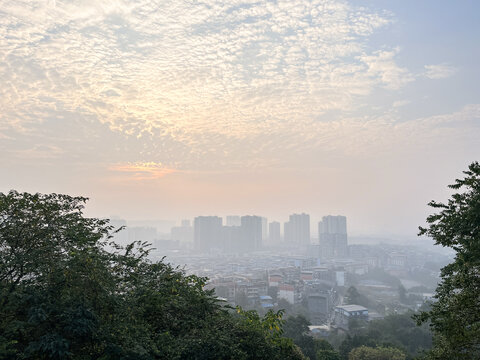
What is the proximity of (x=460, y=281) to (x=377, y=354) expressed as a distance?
11.6 meters

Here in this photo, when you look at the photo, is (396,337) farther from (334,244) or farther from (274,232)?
(274,232)

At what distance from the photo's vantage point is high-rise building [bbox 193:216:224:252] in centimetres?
8713

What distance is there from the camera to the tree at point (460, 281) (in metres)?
4.80

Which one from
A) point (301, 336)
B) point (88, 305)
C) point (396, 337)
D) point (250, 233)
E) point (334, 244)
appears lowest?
point (396, 337)

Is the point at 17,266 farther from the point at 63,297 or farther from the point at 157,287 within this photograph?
the point at 157,287

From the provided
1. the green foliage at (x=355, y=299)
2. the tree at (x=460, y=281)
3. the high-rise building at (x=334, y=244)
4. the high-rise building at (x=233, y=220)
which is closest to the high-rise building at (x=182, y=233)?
the high-rise building at (x=233, y=220)

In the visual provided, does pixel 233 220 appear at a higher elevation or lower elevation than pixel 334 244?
higher

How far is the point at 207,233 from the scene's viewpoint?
88625 mm

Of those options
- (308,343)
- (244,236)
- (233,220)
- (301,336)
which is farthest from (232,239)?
(308,343)

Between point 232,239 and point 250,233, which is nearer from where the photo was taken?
point 232,239

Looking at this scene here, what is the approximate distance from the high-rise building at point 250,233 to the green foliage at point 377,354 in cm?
7535

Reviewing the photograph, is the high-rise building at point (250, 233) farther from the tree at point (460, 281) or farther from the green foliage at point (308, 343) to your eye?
the tree at point (460, 281)

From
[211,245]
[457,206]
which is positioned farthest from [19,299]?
[211,245]

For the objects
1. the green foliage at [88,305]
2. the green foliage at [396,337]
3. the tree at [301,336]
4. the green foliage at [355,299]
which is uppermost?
the green foliage at [88,305]
